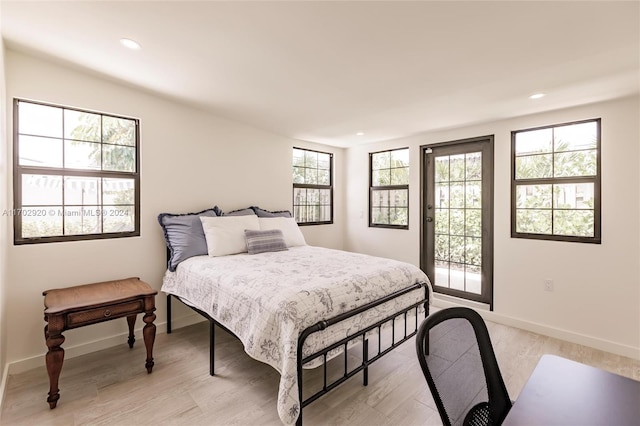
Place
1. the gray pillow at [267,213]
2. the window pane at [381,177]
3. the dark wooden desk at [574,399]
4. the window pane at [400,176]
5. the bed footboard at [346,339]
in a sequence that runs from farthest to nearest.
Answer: the window pane at [381,177]
the window pane at [400,176]
the gray pillow at [267,213]
the bed footboard at [346,339]
the dark wooden desk at [574,399]

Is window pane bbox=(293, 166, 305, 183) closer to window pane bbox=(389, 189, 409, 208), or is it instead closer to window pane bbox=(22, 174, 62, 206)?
window pane bbox=(389, 189, 409, 208)

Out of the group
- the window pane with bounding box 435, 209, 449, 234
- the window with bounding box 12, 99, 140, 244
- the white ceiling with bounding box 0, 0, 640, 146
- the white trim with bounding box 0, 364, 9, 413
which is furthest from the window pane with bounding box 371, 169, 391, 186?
the white trim with bounding box 0, 364, 9, 413

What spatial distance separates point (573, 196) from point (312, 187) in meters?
3.20

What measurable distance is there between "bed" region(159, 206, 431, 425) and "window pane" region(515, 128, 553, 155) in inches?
79.2

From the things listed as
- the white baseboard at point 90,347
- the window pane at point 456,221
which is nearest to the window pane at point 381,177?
the window pane at point 456,221

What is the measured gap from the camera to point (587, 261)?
9.49ft

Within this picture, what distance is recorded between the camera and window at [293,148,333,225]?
4.55 meters

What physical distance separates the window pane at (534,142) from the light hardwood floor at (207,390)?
2.00 meters

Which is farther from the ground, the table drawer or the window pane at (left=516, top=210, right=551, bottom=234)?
the window pane at (left=516, top=210, right=551, bottom=234)

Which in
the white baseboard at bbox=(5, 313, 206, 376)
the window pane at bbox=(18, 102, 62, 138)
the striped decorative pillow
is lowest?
the white baseboard at bbox=(5, 313, 206, 376)

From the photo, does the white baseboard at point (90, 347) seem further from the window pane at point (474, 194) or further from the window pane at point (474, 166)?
the window pane at point (474, 166)

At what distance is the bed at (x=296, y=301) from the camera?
166 cm

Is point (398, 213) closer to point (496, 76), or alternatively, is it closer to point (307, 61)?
point (496, 76)

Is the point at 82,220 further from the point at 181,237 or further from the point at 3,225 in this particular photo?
the point at 181,237
